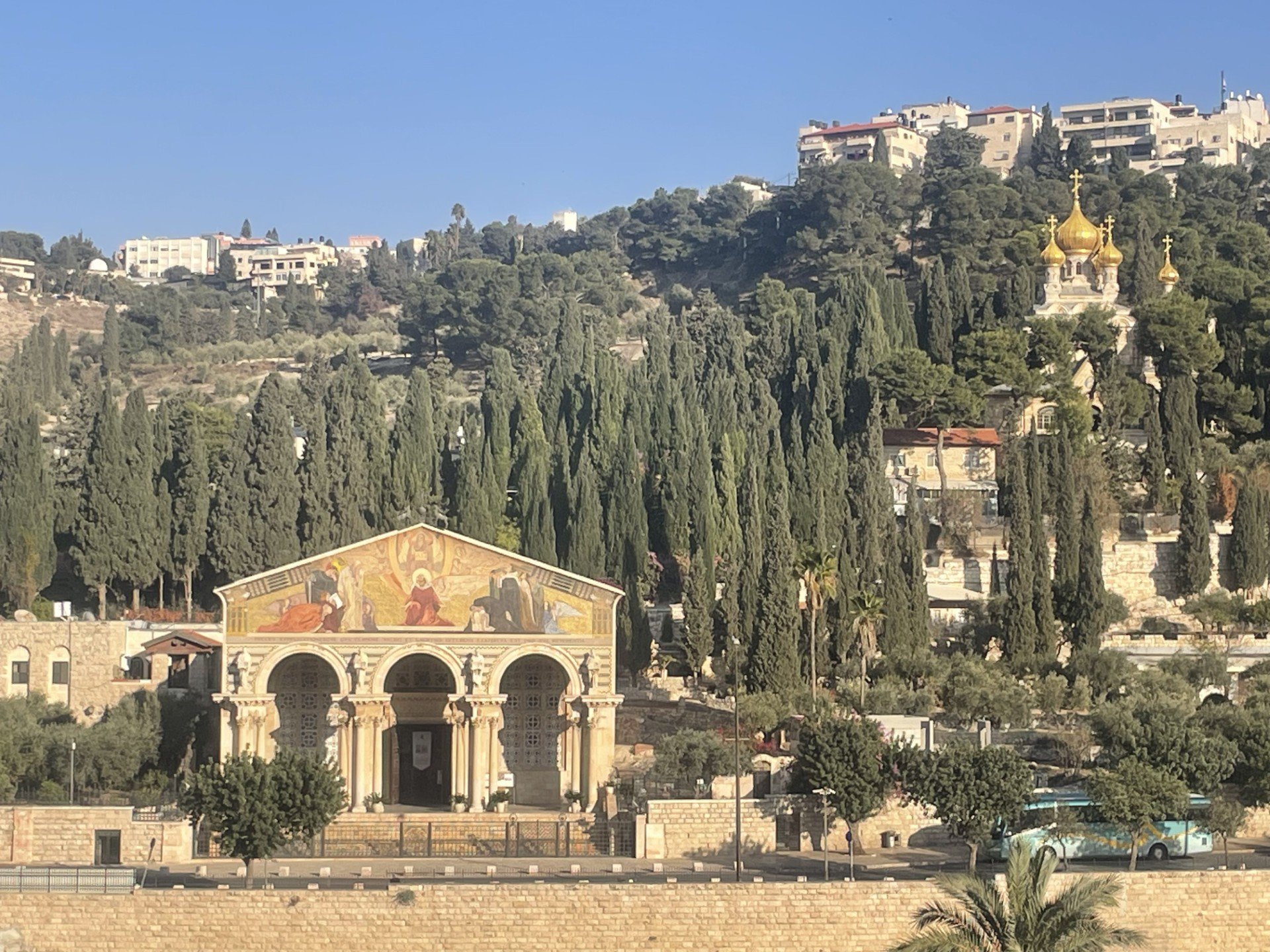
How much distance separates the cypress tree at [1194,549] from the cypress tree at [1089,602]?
157 inches

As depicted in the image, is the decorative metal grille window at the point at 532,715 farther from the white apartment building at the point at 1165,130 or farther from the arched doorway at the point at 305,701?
the white apartment building at the point at 1165,130

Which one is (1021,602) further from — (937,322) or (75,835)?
(75,835)

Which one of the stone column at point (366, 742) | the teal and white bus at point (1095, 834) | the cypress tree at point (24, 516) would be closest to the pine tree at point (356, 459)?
the cypress tree at point (24, 516)

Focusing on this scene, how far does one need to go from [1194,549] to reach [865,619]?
1254 cm

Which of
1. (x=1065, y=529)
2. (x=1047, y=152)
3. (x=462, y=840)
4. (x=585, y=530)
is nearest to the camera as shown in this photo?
(x=462, y=840)

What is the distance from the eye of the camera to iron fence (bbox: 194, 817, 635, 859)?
48219 mm

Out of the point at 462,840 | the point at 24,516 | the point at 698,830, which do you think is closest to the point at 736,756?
the point at 698,830

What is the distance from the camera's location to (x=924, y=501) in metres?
72.2

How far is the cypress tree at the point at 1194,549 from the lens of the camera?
219 feet

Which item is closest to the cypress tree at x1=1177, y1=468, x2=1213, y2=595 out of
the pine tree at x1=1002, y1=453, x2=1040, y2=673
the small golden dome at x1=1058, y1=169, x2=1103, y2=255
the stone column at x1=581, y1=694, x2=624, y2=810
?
the pine tree at x1=1002, y1=453, x2=1040, y2=673

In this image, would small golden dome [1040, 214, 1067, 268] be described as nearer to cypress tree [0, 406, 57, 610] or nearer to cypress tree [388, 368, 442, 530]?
cypress tree [388, 368, 442, 530]

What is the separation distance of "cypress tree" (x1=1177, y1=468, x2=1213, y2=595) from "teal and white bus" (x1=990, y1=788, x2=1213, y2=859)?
20.4 metres

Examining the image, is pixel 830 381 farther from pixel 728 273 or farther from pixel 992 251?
pixel 728 273

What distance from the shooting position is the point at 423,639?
53375 mm
